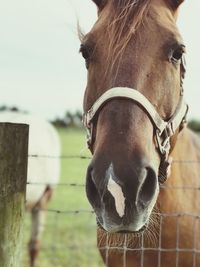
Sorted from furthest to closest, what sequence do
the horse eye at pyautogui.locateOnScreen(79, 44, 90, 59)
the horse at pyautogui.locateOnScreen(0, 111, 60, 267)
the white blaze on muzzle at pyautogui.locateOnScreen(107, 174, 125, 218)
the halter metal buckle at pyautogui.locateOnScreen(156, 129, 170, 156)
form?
the horse at pyautogui.locateOnScreen(0, 111, 60, 267), the horse eye at pyautogui.locateOnScreen(79, 44, 90, 59), the halter metal buckle at pyautogui.locateOnScreen(156, 129, 170, 156), the white blaze on muzzle at pyautogui.locateOnScreen(107, 174, 125, 218)

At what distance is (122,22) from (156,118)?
1.56ft

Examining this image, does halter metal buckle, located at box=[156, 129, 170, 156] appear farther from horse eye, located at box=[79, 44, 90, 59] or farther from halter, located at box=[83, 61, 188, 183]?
horse eye, located at box=[79, 44, 90, 59]

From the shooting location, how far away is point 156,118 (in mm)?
2514

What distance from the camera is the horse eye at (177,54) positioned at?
2.58 meters

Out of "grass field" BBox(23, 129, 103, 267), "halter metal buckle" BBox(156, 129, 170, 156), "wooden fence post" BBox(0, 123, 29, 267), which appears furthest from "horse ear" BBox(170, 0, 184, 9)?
"grass field" BBox(23, 129, 103, 267)

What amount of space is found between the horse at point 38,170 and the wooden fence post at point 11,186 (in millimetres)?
4969

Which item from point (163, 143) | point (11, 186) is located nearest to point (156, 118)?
point (163, 143)

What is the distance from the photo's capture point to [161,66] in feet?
8.37

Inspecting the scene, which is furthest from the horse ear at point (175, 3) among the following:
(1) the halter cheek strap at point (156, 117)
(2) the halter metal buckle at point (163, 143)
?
(2) the halter metal buckle at point (163, 143)

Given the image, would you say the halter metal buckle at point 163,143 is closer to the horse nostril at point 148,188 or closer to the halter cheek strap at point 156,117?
the halter cheek strap at point 156,117

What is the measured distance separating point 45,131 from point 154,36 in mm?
6618

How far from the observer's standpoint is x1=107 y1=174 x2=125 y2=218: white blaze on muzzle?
2.17 meters

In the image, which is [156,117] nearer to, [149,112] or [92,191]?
[149,112]

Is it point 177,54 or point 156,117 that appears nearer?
point 156,117
